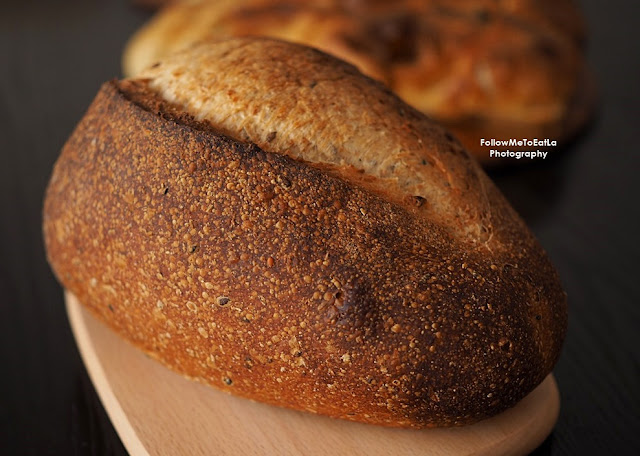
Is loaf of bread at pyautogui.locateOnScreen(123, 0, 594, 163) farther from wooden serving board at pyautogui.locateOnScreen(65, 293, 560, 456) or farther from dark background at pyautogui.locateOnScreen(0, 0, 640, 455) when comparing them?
wooden serving board at pyautogui.locateOnScreen(65, 293, 560, 456)

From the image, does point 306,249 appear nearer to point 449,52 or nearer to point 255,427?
point 255,427

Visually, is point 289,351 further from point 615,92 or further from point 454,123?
point 615,92

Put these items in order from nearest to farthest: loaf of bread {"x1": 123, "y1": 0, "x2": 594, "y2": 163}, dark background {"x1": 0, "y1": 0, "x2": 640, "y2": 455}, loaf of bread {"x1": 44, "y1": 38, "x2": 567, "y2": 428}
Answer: loaf of bread {"x1": 44, "y1": 38, "x2": 567, "y2": 428}, dark background {"x1": 0, "y1": 0, "x2": 640, "y2": 455}, loaf of bread {"x1": 123, "y1": 0, "x2": 594, "y2": 163}

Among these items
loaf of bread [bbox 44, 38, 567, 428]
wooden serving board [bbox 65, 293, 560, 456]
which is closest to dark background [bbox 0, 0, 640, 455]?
wooden serving board [bbox 65, 293, 560, 456]

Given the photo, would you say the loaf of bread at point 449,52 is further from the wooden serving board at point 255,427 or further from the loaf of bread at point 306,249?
the wooden serving board at point 255,427

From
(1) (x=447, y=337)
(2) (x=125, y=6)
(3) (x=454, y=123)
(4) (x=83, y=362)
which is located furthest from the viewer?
(2) (x=125, y=6)

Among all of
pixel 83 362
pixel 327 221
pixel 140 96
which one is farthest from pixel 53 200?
pixel 327 221

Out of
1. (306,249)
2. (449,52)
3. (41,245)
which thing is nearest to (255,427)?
(306,249)
